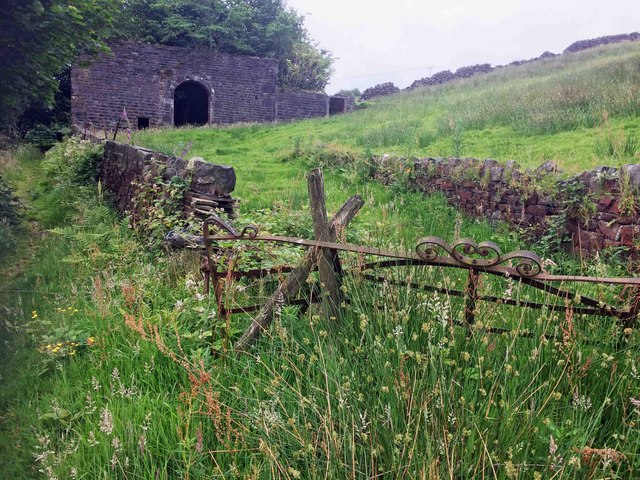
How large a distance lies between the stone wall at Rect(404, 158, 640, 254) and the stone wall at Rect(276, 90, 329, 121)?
2138 cm

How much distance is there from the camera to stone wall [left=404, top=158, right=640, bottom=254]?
571 centimetres

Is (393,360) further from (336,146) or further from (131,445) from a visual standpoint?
(336,146)

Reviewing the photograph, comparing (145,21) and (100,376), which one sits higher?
(145,21)

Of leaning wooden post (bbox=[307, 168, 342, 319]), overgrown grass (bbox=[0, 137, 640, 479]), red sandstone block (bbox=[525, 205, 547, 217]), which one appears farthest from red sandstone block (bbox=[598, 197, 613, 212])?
leaning wooden post (bbox=[307, 168, 342, 319])

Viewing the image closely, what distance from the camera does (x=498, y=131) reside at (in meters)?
12.1

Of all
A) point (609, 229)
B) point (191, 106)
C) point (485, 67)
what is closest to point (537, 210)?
point (609, 229)

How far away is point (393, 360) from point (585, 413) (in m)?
0.92

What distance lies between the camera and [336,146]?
13578 millimetres

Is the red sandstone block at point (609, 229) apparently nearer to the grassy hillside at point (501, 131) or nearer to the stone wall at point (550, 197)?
the stone wall at point (550, 197)

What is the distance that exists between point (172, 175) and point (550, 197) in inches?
201

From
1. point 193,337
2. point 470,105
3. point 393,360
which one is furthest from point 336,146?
point 393,360

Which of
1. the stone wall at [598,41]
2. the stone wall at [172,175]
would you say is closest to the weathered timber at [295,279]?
the stone wall at [172,175]

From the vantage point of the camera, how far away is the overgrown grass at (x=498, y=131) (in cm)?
903

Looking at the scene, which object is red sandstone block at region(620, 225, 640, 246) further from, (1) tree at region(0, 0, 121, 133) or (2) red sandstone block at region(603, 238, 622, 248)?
(1) tree at region(0, 0, 121, 133)
